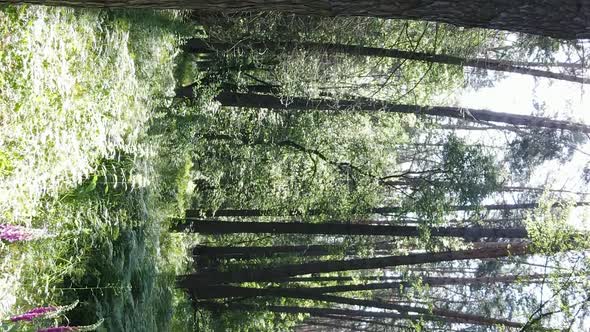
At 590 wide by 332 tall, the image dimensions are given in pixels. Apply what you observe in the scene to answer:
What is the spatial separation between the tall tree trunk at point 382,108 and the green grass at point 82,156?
7.73 feet

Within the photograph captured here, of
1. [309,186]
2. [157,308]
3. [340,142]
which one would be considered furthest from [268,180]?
[157,308]

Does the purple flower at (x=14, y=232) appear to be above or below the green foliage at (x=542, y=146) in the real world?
below

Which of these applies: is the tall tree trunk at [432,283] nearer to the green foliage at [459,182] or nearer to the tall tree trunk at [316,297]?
the tall tree trunk at [316,297]

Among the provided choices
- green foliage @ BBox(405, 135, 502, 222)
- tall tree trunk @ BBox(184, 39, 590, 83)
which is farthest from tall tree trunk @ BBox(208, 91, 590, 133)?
tall tree trunk @ BBox(184, 39, 590, 83)

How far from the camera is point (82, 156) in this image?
23.7ft

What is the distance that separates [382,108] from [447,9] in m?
9.40

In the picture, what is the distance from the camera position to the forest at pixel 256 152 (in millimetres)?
5918

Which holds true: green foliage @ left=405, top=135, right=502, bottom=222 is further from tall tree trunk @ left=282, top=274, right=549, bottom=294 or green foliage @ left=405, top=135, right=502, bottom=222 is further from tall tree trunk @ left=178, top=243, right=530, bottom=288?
tall tree trunk @ left=282, top=274, right=549, bottom=294

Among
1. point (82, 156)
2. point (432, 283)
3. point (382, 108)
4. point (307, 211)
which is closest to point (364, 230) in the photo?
point (382, 108)

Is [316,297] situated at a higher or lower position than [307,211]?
lower

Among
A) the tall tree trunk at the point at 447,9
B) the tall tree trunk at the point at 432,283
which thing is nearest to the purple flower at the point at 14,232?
the tall tree trunk at the point at 447,9

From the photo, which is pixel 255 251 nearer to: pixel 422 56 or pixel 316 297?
pixel 316 297

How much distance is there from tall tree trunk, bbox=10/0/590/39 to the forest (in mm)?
14

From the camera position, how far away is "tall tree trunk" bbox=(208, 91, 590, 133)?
11602 mm
